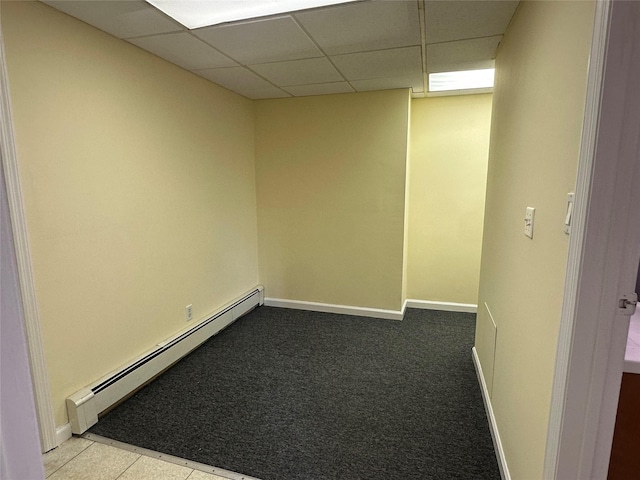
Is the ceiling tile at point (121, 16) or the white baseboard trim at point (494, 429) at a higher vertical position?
the ceiling tile at point (121, 16)

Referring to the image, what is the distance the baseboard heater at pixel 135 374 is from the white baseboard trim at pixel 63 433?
2 cm

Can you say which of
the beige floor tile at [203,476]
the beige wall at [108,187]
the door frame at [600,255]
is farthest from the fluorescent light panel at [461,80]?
the beige floor tile at [203,476]

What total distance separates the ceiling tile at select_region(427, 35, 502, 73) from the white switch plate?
135cm

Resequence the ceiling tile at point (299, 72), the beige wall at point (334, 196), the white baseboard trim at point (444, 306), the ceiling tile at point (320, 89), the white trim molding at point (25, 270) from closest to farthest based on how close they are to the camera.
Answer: the white trim molding at point (25, 270), the ceiling tile at point (299, 72), the ceiling tile at point (320, 89), the beige wall at point (334, 196), the white baseboard trim at point (444, 306)

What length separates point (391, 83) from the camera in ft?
10.2

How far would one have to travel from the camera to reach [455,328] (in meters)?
3.43

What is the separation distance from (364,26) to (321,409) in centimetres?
234

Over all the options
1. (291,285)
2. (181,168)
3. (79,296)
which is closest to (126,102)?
(181,168)

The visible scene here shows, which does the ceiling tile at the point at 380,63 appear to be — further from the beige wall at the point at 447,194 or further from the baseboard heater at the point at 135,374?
the baseboard heater at the point at 135,374

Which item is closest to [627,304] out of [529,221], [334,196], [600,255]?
[600,255]

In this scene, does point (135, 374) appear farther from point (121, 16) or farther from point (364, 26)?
point (364, 26)

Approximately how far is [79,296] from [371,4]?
228 centimetres

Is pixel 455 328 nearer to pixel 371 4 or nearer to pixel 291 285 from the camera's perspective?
pixel 291 285

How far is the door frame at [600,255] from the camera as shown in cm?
82
